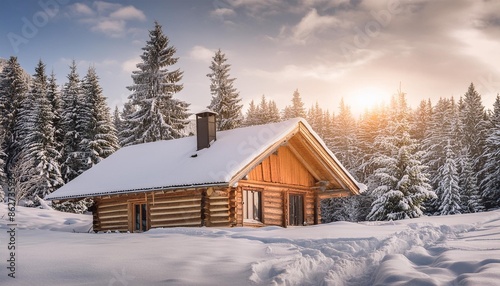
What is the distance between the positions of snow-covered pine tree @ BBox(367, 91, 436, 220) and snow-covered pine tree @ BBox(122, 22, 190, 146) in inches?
688

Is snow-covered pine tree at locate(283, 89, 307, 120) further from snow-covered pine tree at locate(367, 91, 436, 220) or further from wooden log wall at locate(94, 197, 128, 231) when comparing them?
wooden log wall at locate(94, 197, 128, 231)

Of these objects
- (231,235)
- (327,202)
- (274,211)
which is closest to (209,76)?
(327,202)

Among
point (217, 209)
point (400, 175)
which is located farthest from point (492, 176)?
point (217, 209)

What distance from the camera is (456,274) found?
23.8 feet

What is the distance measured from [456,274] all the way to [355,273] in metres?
1.92

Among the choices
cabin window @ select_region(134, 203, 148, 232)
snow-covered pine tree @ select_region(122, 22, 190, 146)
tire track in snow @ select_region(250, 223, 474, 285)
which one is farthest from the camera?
snow-covered pine tree @ select_region(122, 22, 190, 146)

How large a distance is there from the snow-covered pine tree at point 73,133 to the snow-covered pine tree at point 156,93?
8.78 metres

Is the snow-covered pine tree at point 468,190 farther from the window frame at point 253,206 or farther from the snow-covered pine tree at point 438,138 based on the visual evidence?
the window frame at point 253,206

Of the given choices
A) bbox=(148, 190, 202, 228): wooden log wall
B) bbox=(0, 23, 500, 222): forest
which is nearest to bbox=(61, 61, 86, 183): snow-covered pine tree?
bbox=(0, 23, 500, 222): forest

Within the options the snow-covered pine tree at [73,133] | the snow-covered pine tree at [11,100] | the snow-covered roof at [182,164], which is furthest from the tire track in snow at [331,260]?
the snow-covered pine tree at [11,100]

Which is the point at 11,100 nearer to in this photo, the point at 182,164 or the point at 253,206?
the point at 182,164

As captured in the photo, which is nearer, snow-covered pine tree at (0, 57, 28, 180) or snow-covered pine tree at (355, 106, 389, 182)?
snow-covered pine tree at (0, 57, 28, 180)

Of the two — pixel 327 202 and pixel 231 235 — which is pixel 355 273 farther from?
pixel 327 202

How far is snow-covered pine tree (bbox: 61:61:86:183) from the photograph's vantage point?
48.0 m
